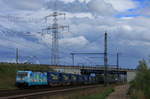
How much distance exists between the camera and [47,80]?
59375mm

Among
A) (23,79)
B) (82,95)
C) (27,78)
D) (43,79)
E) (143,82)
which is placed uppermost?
(143,82)

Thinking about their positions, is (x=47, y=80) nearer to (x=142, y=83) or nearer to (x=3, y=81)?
(x=3, y=81)

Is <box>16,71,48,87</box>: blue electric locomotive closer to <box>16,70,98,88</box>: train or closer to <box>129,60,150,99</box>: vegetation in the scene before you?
<box>16,70,98,88</box>: train

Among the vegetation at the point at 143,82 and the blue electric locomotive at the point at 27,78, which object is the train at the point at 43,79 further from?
the vegetation at the point at 143,82

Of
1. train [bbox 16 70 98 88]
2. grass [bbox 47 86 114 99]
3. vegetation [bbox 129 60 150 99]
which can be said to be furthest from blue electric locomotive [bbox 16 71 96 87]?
vegetation [bbox 129 60 150 99]

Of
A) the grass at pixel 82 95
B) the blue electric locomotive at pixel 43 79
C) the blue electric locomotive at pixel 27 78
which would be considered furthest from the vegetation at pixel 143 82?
the blue electric locomotive at pixel 43 79

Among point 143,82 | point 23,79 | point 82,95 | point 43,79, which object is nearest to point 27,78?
point 23,79

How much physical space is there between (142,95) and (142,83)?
14.1ft

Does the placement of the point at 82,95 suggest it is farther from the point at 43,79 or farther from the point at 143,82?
the point at 43,79

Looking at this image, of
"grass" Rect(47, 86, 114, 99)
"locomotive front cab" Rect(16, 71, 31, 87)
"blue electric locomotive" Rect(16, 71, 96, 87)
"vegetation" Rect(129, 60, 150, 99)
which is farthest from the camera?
"blue electric locomotive" Rect(16, 71, 96, 87)

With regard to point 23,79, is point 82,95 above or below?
below

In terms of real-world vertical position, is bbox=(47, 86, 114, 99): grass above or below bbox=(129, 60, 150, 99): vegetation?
→ below

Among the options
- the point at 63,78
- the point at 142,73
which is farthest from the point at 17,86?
the point at 142,73

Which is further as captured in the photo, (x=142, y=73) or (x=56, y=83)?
(x=56, y=83)
